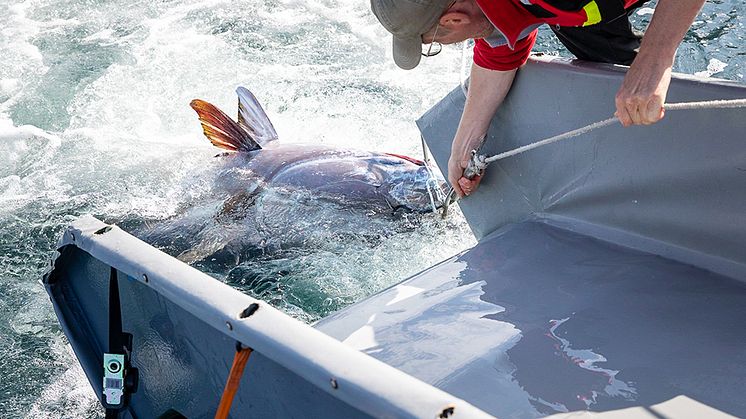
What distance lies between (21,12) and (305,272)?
447cm

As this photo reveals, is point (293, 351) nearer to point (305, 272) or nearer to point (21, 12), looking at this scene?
point (305, 272)

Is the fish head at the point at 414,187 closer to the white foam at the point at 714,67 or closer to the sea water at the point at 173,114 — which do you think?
the sea water at the point at 173,114

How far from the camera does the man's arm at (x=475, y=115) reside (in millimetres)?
2441

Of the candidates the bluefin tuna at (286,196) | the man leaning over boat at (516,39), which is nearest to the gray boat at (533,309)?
the man leaning over boat at (516,39)

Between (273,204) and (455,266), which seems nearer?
(455,266)

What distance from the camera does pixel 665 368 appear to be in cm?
154

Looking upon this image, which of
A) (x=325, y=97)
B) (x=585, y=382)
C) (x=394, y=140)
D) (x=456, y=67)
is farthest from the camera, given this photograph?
(x=456, y=67)

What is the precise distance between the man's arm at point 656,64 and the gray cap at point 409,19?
503 millimetres

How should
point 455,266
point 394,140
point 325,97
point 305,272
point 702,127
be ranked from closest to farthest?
point 702,127 → point 455,266 → point 305,272 → point 394,140 → point 325,97

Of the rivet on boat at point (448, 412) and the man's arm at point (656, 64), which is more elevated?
the man's arm at point (656, 64)

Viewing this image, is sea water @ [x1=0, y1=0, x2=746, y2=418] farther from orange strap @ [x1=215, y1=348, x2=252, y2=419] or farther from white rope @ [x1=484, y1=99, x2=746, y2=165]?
orange strap @ [x1=215, y1=348, x2=252, y2=419]

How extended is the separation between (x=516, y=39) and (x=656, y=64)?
474mm

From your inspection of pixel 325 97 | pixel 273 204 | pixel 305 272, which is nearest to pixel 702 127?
pixel 305 272

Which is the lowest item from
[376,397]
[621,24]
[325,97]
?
[325,97]
